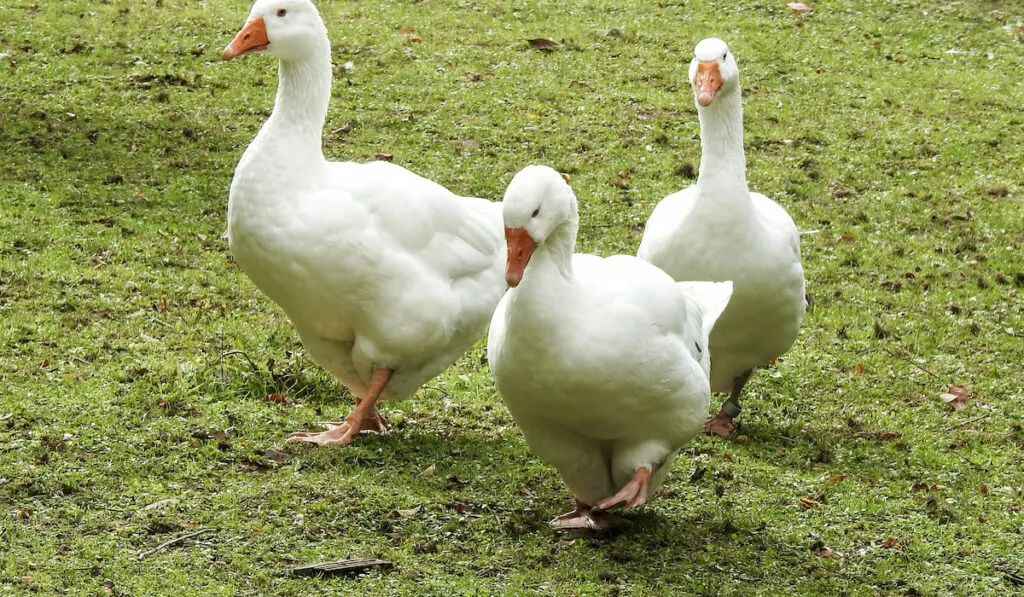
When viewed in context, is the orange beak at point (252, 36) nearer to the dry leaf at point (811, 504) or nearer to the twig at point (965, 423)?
the dry leaf at point (811, 504)

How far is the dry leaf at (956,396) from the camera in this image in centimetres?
730

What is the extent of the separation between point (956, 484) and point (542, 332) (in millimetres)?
2683

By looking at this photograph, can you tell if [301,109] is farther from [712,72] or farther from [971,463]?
[971,463]

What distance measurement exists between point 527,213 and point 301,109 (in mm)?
1971

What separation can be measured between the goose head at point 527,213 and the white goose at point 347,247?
1374 millimetres

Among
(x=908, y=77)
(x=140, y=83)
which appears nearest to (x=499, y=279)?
(x=140, y=83)

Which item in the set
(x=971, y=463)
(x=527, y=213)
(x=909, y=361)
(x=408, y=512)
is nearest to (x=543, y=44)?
(x=909, y=361)

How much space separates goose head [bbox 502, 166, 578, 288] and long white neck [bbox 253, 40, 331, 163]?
167 cm

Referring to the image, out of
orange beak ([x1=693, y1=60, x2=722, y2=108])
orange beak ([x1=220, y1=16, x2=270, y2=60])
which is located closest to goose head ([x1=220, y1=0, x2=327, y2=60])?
orange beak ([x1=220, y1=16, x2=270, y2=60])

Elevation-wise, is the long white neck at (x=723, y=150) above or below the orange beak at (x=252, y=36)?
below

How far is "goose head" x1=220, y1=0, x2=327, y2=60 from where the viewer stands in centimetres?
634

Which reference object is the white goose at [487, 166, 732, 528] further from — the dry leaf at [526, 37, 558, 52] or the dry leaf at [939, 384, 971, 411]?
the dry leaf at [526, 37, 558, 52]

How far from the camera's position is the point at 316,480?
19.0 feet

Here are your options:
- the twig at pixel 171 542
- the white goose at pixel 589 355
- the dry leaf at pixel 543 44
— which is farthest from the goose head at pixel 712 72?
the dry leaf at pixel 543 44
